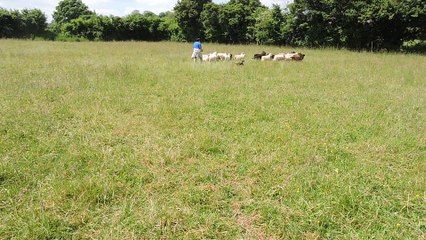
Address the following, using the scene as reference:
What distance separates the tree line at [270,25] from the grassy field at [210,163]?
1356 centimetres

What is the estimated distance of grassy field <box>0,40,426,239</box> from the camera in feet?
10.1

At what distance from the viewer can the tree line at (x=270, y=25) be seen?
63.6ft

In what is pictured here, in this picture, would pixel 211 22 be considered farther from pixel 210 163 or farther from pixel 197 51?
pixel 210 163

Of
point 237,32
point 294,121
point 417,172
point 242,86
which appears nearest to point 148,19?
point 237,32

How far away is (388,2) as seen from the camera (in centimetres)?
1812

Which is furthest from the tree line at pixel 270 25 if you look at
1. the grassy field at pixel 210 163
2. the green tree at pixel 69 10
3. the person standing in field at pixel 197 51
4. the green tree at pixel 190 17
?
the green tree at pixel 69 10

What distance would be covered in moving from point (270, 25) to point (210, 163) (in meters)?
22.3

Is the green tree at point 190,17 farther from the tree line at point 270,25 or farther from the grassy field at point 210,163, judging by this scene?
the grassy field at point 210,163

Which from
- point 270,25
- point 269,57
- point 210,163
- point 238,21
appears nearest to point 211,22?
point 238,21

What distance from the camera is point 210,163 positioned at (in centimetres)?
427

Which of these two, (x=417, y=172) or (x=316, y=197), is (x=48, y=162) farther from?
(x=417, y=172)

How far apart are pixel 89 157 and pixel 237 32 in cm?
2620

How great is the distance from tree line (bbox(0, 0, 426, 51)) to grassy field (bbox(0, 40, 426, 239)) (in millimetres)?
13557

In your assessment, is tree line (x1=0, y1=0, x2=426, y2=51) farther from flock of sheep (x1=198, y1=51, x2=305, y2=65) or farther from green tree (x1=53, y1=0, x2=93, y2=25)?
green tree (x1=53, y1=0, x2=93, y2=25)
